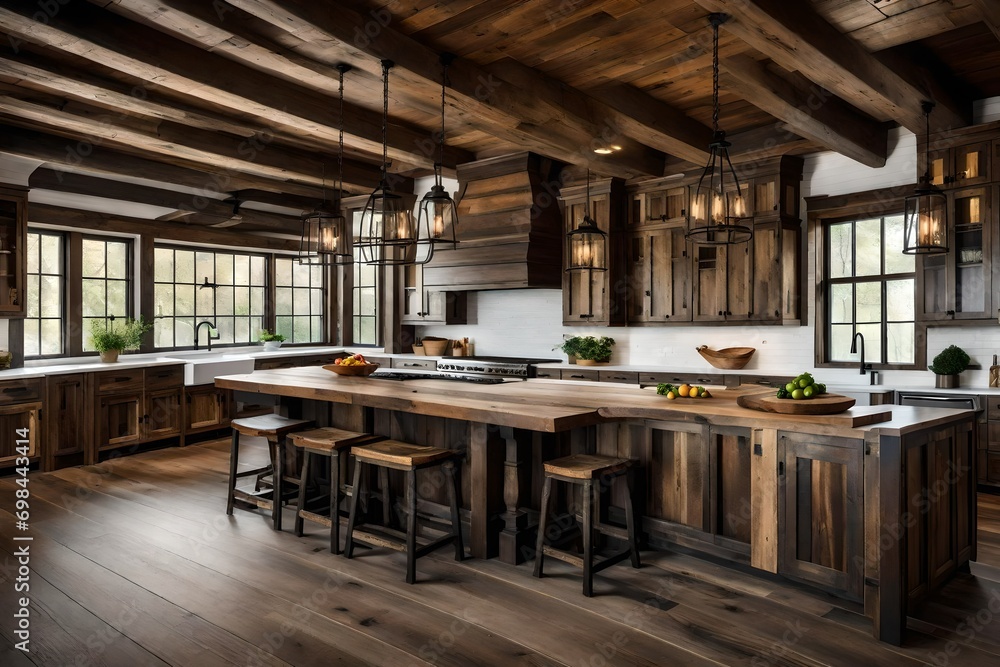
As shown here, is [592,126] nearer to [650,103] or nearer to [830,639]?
[650,103]

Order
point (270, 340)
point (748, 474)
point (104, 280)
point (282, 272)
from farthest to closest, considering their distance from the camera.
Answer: point (282, 272) → point (270, 340) → point (104, 280) → point (748, 474)

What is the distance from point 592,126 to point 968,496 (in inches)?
131

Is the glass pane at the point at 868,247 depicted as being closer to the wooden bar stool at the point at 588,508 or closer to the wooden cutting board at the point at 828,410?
the wooden cutting board at the point at 828,410

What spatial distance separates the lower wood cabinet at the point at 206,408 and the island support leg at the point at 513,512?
4.64m

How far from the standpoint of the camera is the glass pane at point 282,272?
353 inches

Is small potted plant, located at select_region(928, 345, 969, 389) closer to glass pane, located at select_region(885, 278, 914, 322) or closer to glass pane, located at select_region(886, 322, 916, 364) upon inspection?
glass pane, located at select_region(886, 322, 916, 364)

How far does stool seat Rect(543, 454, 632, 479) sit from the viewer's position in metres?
3.29

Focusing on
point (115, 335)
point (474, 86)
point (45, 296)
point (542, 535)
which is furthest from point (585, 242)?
point (45, 296)

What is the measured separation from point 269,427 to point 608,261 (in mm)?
3765

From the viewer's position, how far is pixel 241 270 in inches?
337

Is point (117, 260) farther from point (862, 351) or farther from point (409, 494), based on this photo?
point (862, 351)

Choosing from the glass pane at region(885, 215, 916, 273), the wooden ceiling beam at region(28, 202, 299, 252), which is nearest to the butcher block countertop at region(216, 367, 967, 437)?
the glass pane at region(885, 215, 916, 273)

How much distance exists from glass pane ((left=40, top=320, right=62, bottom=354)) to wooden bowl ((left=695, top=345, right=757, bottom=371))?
6405 mm

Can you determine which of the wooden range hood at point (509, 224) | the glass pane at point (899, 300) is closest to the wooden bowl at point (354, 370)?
the wooden range hood at point (509, 224)
